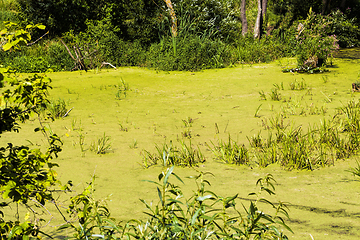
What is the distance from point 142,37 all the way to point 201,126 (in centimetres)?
745

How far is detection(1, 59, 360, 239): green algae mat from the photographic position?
277 cm

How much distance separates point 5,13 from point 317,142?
13.5 metres

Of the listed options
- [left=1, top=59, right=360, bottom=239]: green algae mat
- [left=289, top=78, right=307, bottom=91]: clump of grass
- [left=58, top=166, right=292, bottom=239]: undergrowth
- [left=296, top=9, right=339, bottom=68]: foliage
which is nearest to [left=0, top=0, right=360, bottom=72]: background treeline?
[left=296, top=9, right=339, bottom=68]: foliage

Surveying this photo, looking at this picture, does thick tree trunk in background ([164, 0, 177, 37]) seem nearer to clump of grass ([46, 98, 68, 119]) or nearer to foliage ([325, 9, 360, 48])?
clump of grass ([46, 98, 68, 119])

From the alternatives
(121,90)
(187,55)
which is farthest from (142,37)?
(121,90)

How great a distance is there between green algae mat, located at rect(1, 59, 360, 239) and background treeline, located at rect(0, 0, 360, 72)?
0.75m

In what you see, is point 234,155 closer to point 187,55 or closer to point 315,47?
point 315,47

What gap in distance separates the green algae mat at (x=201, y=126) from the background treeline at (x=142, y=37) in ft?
2.47

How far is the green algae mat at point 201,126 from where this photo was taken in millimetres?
2768

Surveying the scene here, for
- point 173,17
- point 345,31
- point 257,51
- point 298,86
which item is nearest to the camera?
point 298,86

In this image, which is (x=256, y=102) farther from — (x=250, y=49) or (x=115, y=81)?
(x=250, y=49)

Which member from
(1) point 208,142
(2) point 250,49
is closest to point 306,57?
(2) point 250,49

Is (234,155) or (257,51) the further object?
(257,51)

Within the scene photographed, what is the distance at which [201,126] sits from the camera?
16.6ft
